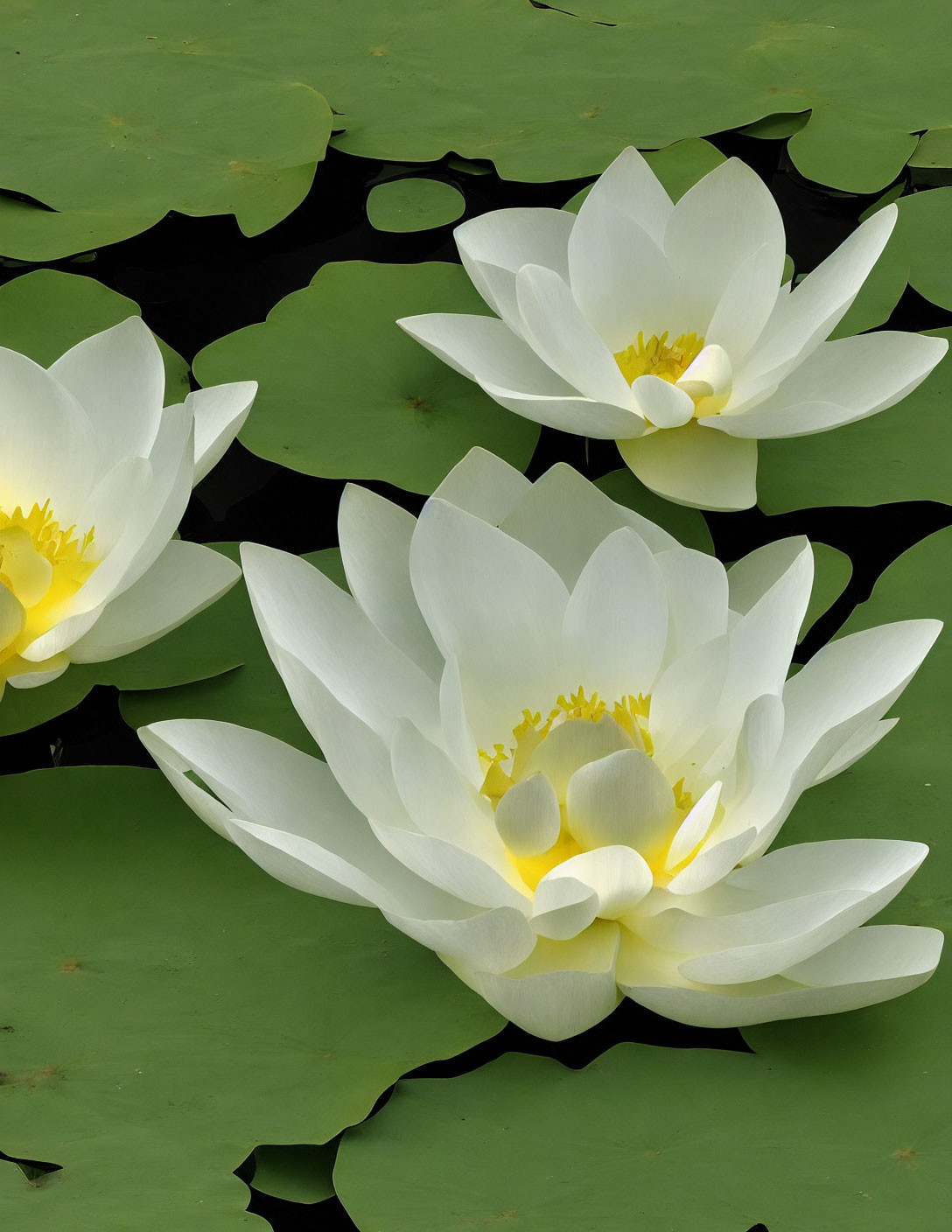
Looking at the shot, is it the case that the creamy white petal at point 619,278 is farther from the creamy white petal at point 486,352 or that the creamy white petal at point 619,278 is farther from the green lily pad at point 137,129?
the green lily pad at point 137,129

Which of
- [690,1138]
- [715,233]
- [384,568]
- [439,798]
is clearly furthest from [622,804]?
[715,233]

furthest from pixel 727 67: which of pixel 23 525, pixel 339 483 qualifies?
pixel 23 525

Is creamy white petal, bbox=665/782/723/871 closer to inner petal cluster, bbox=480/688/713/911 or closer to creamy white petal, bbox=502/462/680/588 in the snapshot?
inner petal cluster, bbox=480/688/713/911

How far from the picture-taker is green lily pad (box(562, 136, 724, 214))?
1935 mm

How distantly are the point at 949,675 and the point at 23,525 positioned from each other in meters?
0.92

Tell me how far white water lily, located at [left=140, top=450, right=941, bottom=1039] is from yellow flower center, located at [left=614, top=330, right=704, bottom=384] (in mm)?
340

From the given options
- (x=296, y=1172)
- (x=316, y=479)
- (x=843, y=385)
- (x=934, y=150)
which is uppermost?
(x=934, y=150)

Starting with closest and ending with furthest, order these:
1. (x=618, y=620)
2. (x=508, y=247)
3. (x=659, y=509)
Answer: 1. (x=618, y=620)
2. (x=659, y=509)
3. (x=508, y=247)

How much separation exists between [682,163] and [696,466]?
67cm

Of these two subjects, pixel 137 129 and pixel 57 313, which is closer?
pixel 57 313

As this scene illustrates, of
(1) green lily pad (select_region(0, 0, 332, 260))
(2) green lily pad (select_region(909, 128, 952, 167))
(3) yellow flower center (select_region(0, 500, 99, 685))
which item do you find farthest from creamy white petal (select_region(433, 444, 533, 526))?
(2) green lily pad (select_region(909, 128, 952, 167))

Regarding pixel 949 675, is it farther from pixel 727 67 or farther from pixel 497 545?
pixel 727 67

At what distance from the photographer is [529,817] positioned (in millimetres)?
1033

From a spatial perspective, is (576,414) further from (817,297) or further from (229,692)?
(229,692)
